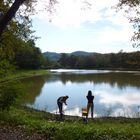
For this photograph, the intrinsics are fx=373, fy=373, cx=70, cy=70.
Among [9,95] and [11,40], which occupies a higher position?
[11,40]

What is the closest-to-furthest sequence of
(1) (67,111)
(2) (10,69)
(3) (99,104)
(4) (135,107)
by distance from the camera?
1. (2) (10,69)
2. (1) (67,111)
3. (4) (135,107)
4. (3) (99,104)

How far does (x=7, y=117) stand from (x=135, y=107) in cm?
1937

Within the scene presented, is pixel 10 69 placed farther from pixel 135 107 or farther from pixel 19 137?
pixel 135 107

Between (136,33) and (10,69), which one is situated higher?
(136,33)

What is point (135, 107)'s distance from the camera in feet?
109

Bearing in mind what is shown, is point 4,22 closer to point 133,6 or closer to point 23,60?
point 133,6

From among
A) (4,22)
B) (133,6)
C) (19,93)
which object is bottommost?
(19,93)

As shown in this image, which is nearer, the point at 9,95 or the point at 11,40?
the point at 9,95

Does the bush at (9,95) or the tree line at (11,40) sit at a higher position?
the tree line at (11,40)

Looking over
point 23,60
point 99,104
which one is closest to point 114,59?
point 23,60

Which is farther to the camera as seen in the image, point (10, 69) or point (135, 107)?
point (135, 107)

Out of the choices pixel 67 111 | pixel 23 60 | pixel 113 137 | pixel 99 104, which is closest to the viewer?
pixel 113 137

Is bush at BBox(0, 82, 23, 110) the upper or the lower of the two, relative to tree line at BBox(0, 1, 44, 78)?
lower

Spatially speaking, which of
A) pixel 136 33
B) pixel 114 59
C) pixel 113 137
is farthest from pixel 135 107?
pixel 114 59
